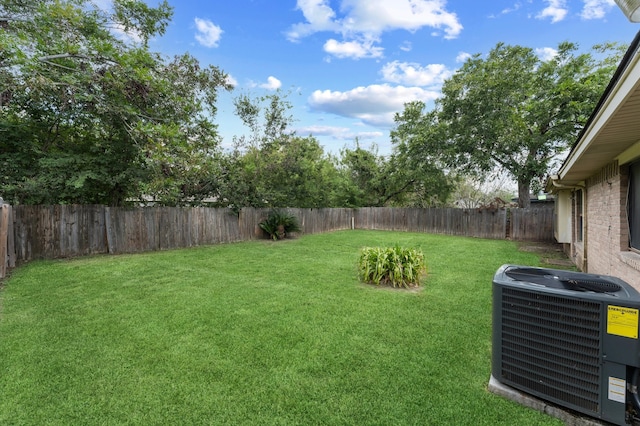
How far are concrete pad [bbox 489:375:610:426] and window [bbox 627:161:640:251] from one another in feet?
7.65

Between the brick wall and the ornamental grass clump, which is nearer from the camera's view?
the brick wall

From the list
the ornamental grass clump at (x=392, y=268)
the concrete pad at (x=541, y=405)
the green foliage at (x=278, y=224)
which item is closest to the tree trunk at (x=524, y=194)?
the green foliage at (x=278, y=224)

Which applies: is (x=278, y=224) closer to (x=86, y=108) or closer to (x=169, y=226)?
(x=169, y=226)

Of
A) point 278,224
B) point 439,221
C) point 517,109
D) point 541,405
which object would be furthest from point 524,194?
point 541,405

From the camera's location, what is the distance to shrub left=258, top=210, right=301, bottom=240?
1180 cm

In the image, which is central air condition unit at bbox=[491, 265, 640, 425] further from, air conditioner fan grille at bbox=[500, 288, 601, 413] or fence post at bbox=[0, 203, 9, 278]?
fence post at bbox=[0, 203, 9, 278]

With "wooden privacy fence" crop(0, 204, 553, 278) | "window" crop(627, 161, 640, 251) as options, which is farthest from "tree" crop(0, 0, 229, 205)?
"window" crop(627, 161, 640, 251)

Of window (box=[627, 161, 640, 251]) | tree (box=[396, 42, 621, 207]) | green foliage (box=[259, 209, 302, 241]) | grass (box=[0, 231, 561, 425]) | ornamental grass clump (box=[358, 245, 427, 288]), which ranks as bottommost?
grass (box=[0, 231, 561, 425])

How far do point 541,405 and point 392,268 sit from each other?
10.8ft

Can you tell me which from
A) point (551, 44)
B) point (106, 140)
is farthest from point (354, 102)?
point (106, 140)

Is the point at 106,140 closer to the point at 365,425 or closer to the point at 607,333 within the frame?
the point at 365,425

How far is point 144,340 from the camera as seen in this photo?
3.13 m

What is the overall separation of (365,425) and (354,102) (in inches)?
817

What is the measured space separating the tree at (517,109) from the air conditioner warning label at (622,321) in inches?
522
